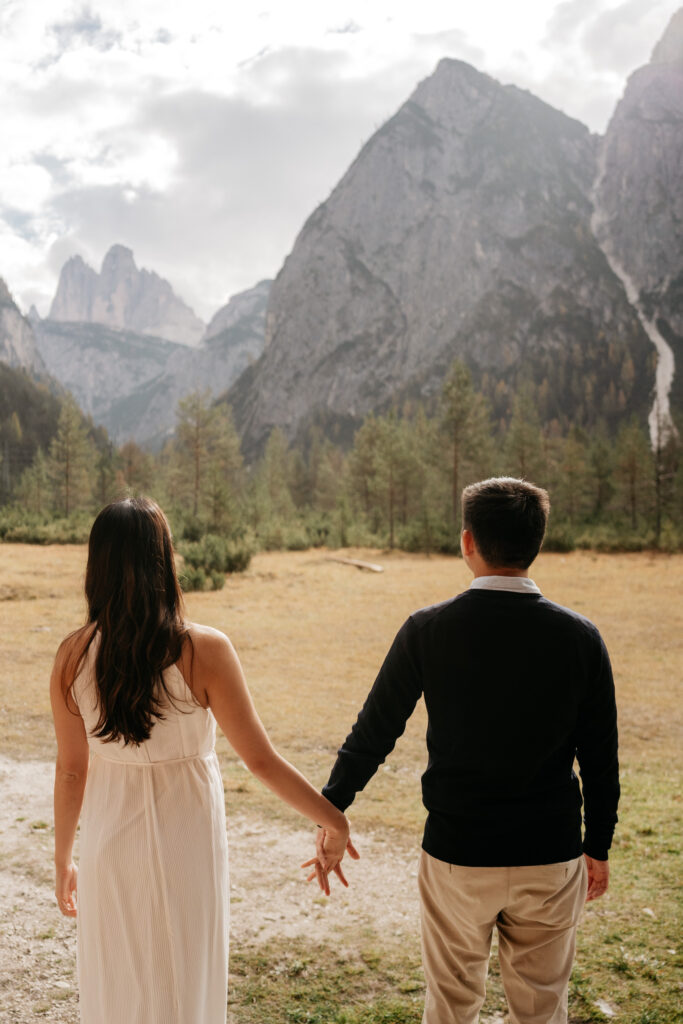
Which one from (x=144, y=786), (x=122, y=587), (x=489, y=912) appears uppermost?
(x=122, y=587)

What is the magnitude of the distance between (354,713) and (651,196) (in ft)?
398

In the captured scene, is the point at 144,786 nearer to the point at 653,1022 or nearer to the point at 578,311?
the point at 653,1022

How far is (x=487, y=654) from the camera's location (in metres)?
1.77

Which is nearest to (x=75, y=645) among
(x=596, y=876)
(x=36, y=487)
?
(x=596, y=876)

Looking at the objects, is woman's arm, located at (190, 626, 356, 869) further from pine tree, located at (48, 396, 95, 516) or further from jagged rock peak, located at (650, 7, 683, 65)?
jagged rock peak, located at (650, 7, 683, 65)

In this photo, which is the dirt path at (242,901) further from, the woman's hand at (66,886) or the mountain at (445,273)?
the mountain at (445,273)

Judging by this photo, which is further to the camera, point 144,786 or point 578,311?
point 578,311

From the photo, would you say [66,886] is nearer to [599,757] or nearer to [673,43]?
[599,757]

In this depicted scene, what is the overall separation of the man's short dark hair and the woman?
2.41ft

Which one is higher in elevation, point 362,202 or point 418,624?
point 362,202

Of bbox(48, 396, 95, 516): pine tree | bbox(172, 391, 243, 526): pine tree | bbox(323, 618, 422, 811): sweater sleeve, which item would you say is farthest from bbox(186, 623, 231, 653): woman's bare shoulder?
bbox(172, 391, 243, 526): pine tree

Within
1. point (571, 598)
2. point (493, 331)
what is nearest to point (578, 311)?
point (493, 331)

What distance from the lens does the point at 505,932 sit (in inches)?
75.4

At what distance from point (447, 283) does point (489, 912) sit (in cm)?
11495
